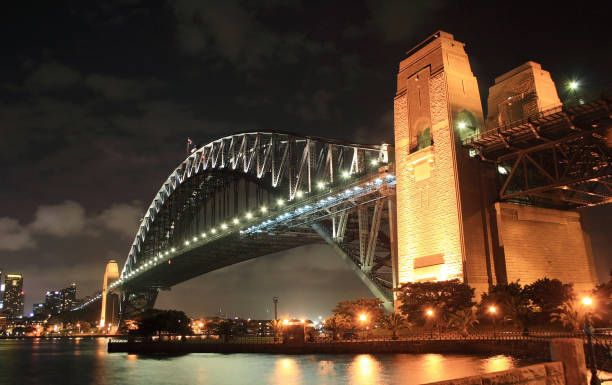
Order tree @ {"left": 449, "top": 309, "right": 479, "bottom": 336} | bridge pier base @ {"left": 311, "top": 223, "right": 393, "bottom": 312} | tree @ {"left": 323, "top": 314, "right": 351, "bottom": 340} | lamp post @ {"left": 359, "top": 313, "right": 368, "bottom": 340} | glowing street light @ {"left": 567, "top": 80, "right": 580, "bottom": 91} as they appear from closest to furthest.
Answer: tree @ {"left": 449, "top": 309, "right": 479, "bottom": 336}
glowing street light @ {"left": 567, "top": 80, "right": 580, "bottom": 91}
lamp post @ {"left": 359, "top": 313, "right": 368, "bottom": 340}
tree @ {"left": 323, "top": 314, "right": 351, "bottom": 340}
bridge pier base @ {"left": 311, "top": 223, "right": 393, "bottom": 312}

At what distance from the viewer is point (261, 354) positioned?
146 feet

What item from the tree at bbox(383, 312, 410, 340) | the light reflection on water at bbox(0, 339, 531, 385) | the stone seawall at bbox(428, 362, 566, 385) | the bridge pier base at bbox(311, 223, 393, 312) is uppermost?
the bridge pier base at bbox(311, 223, 393, 312)

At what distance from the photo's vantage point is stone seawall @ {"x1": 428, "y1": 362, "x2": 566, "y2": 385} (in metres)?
8.66

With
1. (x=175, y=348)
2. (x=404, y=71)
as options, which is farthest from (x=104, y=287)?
(x=404, y=71)

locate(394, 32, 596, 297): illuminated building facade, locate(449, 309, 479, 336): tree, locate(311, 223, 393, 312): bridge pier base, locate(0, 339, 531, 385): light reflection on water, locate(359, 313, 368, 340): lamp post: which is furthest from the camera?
locate(311, 223, 393, 312): bridge pier base

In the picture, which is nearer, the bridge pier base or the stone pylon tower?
the stone pylon tower

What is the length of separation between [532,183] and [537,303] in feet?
33.7

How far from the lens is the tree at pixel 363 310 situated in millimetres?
40094

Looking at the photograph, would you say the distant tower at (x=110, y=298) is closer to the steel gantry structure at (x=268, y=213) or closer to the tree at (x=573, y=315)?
the steel gantry structure at (x=268, y=213)

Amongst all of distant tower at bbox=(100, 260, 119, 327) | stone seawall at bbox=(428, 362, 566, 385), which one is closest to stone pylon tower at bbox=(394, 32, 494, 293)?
stone seawall at bbox=(428, 362, 566, 385)

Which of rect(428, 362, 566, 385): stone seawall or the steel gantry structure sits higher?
the steel gantry structure

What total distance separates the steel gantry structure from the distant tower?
17.8 ft

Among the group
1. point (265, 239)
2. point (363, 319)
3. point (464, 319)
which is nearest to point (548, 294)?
point (464, 319)

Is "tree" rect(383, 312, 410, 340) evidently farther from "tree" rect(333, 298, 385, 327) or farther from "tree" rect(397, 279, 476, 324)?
"tree" rect(333, 298, 385, 327)
